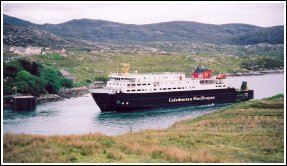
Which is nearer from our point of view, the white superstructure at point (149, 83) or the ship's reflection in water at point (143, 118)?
the ship's reflection in water at point (143, 118)

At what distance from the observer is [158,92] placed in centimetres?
4541

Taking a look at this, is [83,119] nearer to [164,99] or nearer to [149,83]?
[149,83]

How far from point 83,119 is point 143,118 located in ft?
20.6

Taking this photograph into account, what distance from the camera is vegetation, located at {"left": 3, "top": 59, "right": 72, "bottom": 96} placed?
49.8 meters

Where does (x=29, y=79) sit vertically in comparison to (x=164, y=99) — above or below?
above

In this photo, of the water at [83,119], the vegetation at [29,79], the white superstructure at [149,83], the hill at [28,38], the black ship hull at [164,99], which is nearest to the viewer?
the water at [83,119]

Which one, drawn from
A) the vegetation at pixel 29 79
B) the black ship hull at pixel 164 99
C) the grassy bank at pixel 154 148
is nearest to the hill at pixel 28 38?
the vegetation at pixel 29 79

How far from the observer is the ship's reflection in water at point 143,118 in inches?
1321

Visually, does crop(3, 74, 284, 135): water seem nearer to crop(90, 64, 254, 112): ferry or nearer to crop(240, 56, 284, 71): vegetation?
crop(90, 64, 254, 112): ferry

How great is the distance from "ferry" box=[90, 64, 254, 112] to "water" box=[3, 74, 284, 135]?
1124 millimetres

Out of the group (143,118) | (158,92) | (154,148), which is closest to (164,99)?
(158,92)

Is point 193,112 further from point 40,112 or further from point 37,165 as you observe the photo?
point 37,165

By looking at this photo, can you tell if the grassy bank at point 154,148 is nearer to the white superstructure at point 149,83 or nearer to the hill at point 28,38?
the white superstructure at point 149,83

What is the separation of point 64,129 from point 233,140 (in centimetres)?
1687
